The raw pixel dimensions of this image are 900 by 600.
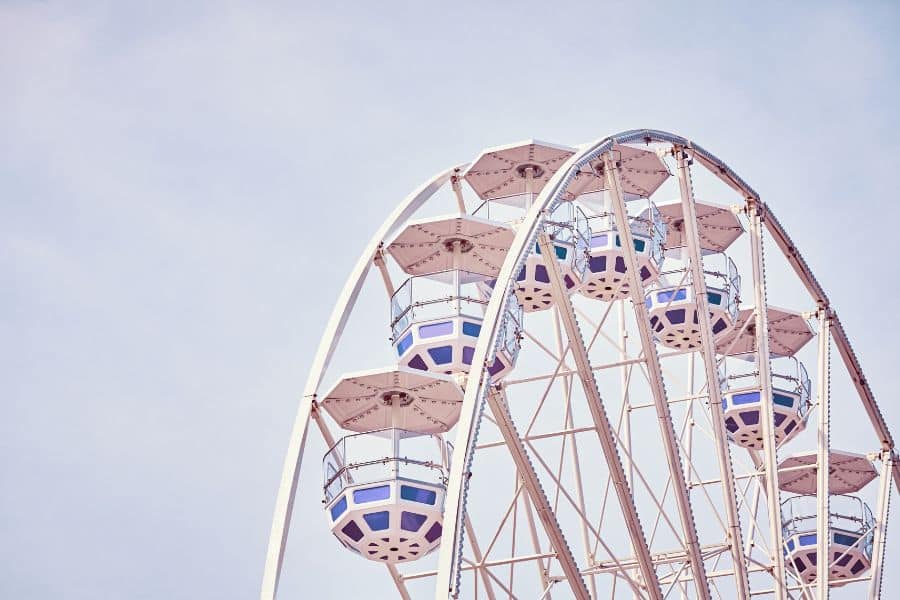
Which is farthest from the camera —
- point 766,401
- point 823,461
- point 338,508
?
point 823,461

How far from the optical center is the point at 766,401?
36.5 m

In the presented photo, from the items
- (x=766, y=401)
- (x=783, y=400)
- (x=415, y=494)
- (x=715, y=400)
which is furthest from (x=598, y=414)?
(x=783, y=400)

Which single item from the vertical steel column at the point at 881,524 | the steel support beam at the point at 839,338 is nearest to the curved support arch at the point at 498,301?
the steel support beam at the point at 839,338

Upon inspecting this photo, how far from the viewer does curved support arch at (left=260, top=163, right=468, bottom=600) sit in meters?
27.5

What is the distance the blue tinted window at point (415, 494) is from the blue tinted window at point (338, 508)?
99cm

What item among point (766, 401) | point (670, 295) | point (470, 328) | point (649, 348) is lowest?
point (470, 328)

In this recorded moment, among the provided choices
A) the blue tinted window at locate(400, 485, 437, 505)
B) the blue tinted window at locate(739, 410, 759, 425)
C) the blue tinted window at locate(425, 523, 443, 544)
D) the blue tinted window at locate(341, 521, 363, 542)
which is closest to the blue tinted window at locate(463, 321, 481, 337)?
the blue tinted window at locate(400, 485, 437, 505)

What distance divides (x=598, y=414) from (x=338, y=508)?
523cm

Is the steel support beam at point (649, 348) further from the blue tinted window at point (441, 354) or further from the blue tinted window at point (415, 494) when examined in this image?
the blue tinted window at point (415, 494)

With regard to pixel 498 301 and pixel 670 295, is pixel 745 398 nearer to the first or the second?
pixel 670 295

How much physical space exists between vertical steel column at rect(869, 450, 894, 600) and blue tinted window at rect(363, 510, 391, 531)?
1566 centimetres

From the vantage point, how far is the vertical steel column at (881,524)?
40781 mm

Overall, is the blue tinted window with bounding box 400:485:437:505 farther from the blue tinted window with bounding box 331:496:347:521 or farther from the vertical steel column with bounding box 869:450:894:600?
the vertical steel column with bounding box 869:450:894:600

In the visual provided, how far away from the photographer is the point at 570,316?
30906mm
